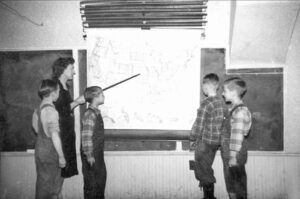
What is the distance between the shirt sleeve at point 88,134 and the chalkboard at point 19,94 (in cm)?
Answer: 98

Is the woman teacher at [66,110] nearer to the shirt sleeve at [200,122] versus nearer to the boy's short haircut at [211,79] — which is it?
the shirt sleeve at [200,122]

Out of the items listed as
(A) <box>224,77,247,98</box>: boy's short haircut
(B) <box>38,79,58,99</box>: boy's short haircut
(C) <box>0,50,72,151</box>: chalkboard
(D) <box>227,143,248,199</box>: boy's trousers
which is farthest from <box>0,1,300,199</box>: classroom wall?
(B) <box>38,79,58,99</box>: boy's short haircut

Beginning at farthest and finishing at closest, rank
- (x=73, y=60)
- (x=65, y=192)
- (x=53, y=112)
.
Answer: (x=65, y=192) → (x=73, y=60) → (x=53, y=112)

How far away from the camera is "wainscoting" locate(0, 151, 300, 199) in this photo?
11.8 feet

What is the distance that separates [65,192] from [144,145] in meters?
1.20

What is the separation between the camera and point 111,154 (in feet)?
12.2

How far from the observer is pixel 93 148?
3229 millimetres

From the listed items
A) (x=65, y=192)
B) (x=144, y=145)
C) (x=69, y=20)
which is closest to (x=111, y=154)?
(x=144, y=145)

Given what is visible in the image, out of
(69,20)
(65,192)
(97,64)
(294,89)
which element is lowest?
(65,192)

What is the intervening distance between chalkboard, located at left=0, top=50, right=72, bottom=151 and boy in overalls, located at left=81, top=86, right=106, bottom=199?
2.89ft

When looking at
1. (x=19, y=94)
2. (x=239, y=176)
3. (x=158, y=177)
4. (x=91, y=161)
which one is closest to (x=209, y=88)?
(x=239, y=176)

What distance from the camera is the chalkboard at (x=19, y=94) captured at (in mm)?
3768

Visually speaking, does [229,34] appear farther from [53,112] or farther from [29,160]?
[29,160]

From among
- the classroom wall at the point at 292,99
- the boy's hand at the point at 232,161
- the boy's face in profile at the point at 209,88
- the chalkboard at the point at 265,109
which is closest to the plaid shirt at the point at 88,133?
the boy's face in profile at the point at 209,88
